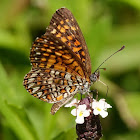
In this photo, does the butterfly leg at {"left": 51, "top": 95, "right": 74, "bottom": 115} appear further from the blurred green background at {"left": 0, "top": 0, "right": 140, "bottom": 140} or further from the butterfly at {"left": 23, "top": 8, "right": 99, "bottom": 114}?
the blurred green background at {"left": 0, "top": 0, "right": 140, "bottom": 140}

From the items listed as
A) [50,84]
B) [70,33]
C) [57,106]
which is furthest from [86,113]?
[70,33]

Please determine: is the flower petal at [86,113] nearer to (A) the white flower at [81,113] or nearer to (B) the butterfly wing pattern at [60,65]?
(A) the white flower at [81,113]

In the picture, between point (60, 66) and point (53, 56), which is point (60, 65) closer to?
point (60, 66)

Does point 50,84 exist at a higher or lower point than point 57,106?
higher

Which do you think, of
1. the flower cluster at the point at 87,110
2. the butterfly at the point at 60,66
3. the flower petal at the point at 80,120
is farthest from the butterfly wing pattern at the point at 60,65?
the flower petal at the point at 80,120

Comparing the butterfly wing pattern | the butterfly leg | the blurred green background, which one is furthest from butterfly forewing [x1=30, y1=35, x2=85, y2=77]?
the blurred green background

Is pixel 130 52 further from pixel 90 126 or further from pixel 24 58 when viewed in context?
pixel 90 126
